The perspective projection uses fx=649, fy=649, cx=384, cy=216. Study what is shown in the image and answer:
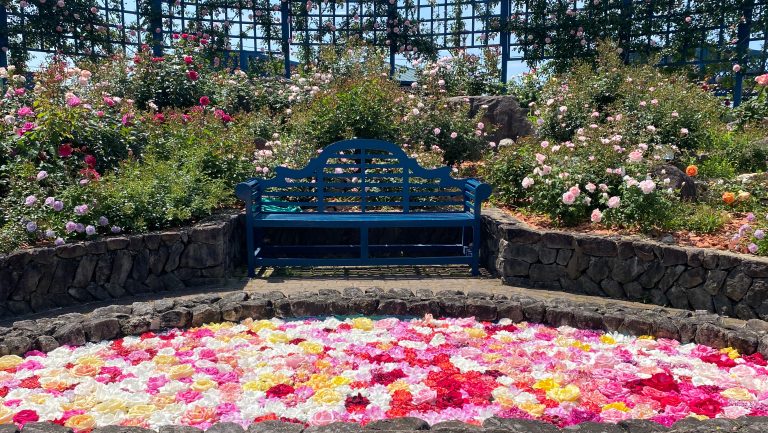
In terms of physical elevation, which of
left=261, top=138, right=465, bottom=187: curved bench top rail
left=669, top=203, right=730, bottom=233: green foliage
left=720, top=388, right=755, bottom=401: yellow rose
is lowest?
left=720, top=388, right=755, bottom=401: yellow rose

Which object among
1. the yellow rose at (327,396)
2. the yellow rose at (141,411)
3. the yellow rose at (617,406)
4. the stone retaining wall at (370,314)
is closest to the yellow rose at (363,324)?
the stone retaining wall at (370,314)

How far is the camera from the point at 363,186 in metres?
6.38

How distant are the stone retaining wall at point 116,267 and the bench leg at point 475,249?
216 centimetres

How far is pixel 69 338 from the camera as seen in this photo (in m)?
3.79

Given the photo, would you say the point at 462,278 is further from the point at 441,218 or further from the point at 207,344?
the point at 207,344

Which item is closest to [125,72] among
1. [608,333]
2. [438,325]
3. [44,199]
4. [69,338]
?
[44,199]

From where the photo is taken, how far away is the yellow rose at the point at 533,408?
2.86 metres

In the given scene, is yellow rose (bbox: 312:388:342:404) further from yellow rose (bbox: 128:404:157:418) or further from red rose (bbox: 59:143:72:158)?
red rose (bbox: 59:143:72:158)

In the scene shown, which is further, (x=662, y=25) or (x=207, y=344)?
(x=662, y=25)

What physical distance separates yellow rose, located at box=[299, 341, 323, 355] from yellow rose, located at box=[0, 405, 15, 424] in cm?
146

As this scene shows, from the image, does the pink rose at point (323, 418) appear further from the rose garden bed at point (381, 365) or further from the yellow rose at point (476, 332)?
the yellow rose at point (476, 332)

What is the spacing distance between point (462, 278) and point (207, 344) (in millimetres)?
2609

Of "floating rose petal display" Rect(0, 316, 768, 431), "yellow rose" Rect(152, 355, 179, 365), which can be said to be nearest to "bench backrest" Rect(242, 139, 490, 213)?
"floating rose petal display" Rect(0, 316, 768, 431)

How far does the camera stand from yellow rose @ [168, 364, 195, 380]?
331 centimetres
